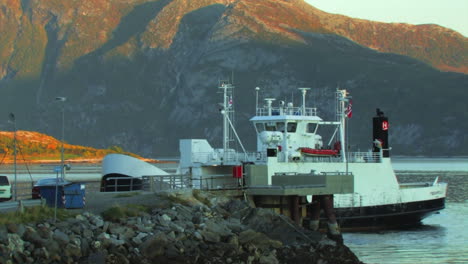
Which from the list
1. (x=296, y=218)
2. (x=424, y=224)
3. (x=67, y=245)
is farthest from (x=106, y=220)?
(x=424, y=224)

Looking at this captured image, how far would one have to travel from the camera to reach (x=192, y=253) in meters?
31.3

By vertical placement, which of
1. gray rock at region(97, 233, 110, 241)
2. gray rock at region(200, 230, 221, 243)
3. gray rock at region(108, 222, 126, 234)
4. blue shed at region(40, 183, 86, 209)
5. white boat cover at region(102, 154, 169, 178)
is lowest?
Answer: gray rock at region(200, 230, 221, 243)

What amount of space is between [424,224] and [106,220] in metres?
32.0

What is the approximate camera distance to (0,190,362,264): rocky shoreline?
28578 mm

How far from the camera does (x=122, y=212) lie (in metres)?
32.5

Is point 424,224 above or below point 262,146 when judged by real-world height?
below

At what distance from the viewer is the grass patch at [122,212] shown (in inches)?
1267

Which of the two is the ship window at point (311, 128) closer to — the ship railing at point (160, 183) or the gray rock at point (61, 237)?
the ship railing at point (160, 183)

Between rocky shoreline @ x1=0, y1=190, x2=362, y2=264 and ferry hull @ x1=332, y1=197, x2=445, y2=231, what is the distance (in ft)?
36.6

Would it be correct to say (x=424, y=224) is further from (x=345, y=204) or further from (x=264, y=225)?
(x=264, y=225)

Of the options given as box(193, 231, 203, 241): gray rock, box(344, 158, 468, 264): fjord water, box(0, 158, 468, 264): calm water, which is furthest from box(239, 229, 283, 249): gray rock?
box(0, 158, 468, 264): calm water

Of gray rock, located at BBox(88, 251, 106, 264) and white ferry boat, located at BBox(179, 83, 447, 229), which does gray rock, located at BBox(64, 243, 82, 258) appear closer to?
gray rock, located at BBox(88, 251, 106, 264)

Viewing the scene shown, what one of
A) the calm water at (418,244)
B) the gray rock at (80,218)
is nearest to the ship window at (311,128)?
the calm water at (418,244)

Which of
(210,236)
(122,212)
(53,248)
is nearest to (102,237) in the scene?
(53,248)
